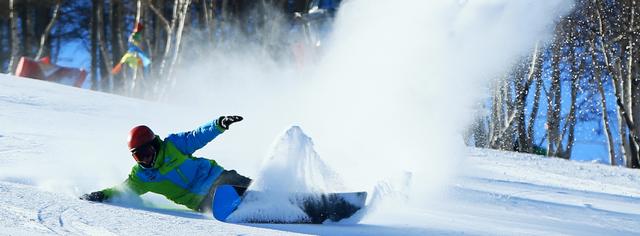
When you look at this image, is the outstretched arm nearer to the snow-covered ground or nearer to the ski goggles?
the ski goggles

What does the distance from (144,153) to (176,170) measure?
1.00ft

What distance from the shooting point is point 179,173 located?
5633mm

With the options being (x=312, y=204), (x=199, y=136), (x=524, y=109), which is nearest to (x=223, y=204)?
(x=312, y=204)

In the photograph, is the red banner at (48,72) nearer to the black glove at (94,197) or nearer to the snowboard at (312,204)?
the black glove at (94,197)

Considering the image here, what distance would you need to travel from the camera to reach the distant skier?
5.41 meters

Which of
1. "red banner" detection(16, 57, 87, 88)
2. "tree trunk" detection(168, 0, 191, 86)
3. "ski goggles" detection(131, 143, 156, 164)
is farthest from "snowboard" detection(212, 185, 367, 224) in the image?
"red banner" detection(16, 57, 87, 88)

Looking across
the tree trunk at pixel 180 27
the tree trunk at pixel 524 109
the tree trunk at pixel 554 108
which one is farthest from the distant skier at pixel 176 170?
the tree trunk at pixel 180 27

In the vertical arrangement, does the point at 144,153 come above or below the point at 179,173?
above

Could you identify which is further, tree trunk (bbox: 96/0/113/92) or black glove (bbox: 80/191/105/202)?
tree trunk (bbox: 96/0/113/92)

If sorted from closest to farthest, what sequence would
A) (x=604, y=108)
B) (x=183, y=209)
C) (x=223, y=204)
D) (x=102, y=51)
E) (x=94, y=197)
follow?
(x=223, y=204)
(x=94, y=197)
(x=183, y=209)
(x=604, y=108)
(x=102, y=51)

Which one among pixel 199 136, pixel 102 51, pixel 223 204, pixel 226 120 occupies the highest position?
pixel 102 51

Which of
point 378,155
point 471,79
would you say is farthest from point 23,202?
point 471,79

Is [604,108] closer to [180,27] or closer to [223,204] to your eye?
[180,27]

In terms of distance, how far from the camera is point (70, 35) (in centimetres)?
3064
